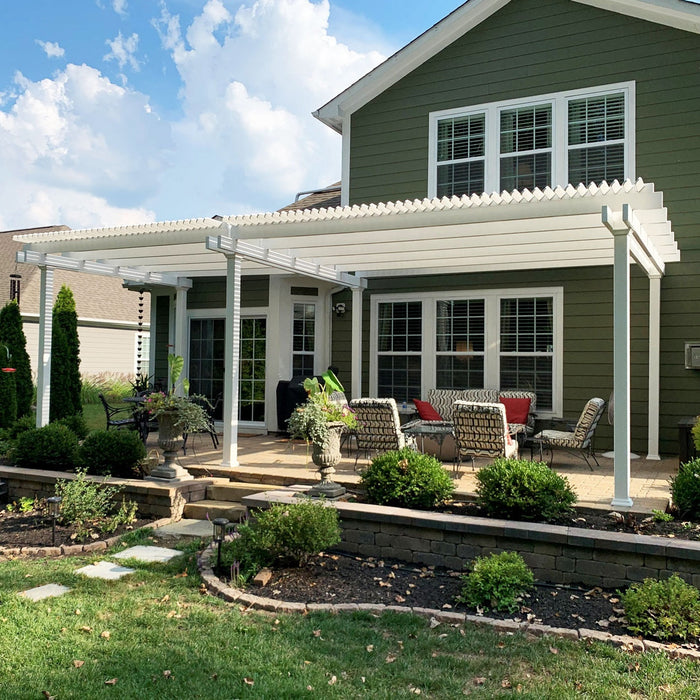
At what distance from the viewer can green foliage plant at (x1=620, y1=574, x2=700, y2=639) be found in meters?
3.83

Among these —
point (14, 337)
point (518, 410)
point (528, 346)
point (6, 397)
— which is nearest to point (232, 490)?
point (518, 410)

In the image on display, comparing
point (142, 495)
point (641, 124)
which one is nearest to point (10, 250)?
point (142, 495)

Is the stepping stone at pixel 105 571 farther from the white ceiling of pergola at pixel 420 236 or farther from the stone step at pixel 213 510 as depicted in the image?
the white ceiling of pergola at pixel 420 236

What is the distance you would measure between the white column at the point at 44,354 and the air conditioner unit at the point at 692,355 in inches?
337

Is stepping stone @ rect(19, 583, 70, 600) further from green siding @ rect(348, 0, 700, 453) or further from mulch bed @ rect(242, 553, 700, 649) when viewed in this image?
green siding @ rect(348, 0, 700, 453)

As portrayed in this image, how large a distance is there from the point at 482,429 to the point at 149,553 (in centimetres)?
355

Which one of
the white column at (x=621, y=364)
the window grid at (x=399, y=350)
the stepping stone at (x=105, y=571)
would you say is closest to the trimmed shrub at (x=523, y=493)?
the white column at (x=621, y=364)

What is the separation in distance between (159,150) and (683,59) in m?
13.0

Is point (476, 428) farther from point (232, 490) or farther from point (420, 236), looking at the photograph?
point (232, 490)

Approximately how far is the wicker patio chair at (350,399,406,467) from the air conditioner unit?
4017mm

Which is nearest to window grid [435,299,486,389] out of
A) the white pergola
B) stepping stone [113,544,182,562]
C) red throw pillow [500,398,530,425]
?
the white pergola

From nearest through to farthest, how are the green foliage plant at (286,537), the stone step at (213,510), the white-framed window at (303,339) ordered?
the green foliage plant at (286,537) < the stone step at (213,510) < the white-framed window at (303,339)

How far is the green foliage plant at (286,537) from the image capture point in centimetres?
488

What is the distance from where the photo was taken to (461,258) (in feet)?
29.5
